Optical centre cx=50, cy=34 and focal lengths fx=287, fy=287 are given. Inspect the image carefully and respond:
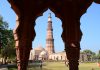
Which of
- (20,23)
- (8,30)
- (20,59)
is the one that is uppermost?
(8,30)

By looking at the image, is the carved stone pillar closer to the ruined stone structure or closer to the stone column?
the ruined stone structure

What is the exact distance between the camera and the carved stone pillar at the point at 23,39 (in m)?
5.74

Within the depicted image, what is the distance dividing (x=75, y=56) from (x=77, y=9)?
1.02 m

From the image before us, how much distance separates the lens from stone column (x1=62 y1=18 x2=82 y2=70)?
5.96 metres

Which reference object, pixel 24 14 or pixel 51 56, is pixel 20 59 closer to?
pixel 24 14

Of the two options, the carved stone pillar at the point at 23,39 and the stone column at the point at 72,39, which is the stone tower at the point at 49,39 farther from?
the carved stone pillar at the point at 23,39

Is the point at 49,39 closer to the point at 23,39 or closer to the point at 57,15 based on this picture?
the point at 57,15

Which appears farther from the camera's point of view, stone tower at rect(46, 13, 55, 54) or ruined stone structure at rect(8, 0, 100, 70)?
stone tower at rect(46, 13, 55, 54)

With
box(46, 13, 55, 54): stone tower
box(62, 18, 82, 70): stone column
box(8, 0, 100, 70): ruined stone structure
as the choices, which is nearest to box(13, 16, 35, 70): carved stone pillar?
box(8, 0, 100, 70): ruined stone structure

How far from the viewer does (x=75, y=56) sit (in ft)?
19.6

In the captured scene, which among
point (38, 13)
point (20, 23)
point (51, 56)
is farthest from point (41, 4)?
point (51, 56)

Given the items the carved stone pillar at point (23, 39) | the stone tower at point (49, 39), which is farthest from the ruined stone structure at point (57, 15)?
the stone tower at point (49, 39)

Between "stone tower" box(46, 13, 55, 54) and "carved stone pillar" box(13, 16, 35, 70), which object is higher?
"stone tower" box(46, 13, 55, 54)

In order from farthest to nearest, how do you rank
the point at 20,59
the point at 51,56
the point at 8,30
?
the point at 51,56 → the point at 8,30 → the point at 20,59
